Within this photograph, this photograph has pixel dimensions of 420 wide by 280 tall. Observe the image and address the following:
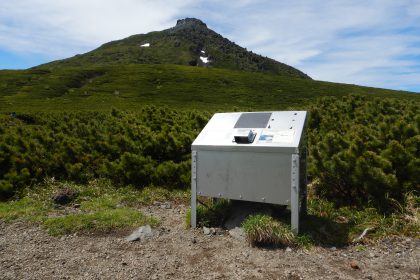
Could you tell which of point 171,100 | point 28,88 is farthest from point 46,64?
point 171,100

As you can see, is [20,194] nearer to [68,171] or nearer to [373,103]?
[68,171]

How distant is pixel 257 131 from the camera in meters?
6.73

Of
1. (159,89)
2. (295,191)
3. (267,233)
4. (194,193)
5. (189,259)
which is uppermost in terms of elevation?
(159,89)

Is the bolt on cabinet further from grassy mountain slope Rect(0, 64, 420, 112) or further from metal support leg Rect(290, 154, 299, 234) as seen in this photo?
grassy mountain slope Rect(0, 64, 420, 112)

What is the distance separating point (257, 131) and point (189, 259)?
2.48 meters

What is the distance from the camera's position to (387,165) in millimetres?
7465

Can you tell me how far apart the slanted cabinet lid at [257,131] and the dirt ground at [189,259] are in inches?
62.9

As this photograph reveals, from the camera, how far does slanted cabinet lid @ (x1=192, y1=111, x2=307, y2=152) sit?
6.29m

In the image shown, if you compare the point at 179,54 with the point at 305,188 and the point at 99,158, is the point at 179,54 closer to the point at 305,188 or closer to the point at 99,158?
the point at 99,158

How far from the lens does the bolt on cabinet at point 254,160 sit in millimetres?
6176

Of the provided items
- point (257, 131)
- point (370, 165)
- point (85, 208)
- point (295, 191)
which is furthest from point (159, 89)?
point (295, 191)

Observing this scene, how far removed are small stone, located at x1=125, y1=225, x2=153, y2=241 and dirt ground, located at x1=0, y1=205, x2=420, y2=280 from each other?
5.0 inches

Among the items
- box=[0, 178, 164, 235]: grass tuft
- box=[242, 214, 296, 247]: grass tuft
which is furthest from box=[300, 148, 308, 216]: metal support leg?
box=[0, 178, 164, 235]: grass tuft

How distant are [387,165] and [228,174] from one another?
128 inches
